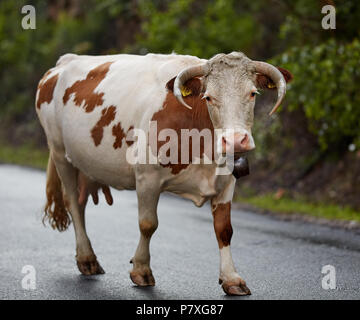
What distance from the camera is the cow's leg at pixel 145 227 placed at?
251 inches

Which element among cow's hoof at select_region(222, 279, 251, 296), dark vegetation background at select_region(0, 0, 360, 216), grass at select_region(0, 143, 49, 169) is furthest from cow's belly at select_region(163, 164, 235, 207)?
grass at select_region(0, 143, 49, 169)

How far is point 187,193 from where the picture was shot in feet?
21.2

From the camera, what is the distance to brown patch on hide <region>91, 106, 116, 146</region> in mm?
6797

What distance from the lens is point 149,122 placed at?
635 cm

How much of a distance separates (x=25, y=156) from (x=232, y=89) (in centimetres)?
1846

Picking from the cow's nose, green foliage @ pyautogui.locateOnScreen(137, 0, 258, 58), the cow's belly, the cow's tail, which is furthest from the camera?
green foliage @ pyautogui.locateOnScreen(137, 0, 258, 58)

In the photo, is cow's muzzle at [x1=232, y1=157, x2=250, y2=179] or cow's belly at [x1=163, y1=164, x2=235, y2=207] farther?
cow's belly at [x1=163, y1=164, x2=235, y2=207]

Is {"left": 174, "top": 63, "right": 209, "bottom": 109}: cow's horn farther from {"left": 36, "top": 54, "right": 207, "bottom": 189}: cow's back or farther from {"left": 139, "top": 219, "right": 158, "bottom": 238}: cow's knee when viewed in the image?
{"left": 139, "top": 219, "right": 158, "bottom": 238}: cow's knee

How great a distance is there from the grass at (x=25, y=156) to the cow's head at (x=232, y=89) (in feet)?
48.3

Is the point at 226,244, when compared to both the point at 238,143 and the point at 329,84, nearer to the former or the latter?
the point at 238,143

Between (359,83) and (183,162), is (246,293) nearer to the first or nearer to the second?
(183,162)

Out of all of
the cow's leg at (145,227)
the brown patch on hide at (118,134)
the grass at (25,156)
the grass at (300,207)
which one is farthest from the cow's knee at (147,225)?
the grass at (25,156)

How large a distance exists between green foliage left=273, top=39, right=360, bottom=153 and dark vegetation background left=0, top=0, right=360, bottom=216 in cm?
2

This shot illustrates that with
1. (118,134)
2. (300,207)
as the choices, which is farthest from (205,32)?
(118,134)
